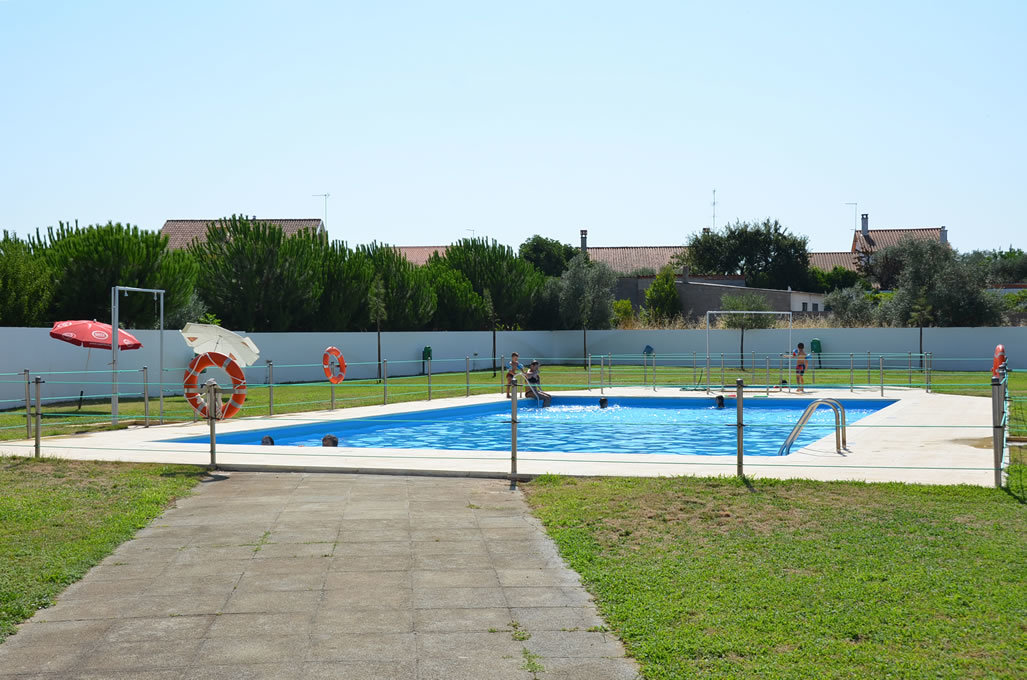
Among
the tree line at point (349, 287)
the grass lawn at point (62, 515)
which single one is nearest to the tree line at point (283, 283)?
the tree line at point (349, 287)

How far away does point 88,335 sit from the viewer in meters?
20.5

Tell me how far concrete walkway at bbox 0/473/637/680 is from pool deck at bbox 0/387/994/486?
101 inches

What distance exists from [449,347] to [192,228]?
26.4m

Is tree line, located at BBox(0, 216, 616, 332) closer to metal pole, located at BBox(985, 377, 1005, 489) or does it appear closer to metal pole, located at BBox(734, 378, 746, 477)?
metal pole, located at BBox(734, 378, 746, 477)

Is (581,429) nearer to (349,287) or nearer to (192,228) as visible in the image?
(349,287)

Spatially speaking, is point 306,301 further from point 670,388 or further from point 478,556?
point 478,556

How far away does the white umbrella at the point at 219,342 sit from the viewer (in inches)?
756

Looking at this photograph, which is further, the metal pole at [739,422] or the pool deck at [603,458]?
the pool deck at [603,458]

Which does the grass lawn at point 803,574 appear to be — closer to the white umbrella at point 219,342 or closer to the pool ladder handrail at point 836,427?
the pool ladder handrail at point 836,427

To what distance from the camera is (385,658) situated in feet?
15.0

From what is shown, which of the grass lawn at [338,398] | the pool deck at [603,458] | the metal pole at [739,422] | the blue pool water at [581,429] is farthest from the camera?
the blue pool water at [581,429]

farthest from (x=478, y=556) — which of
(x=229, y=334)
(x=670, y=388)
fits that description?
(x=670, y=388)

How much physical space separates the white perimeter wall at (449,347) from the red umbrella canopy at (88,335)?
313 cm

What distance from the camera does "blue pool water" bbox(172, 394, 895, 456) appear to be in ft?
57.0
